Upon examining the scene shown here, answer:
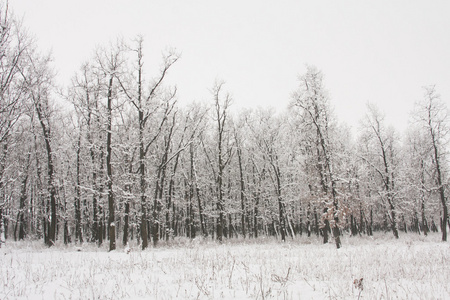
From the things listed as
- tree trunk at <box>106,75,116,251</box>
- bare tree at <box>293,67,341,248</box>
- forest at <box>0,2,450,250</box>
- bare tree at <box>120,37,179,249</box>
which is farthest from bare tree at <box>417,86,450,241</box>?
tree trunk at <box>106,75,116,251</box>

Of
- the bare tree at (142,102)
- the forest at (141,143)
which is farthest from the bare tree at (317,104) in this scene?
A: the bare tree at (142,102)

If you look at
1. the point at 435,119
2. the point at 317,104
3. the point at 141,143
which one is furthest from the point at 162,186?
the point at 435,119

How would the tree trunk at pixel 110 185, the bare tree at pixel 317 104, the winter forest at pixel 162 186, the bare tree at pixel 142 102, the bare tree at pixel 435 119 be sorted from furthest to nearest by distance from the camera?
1. the bare tree at pixel 435 119
2. the bare tree at pixel 317 104
3. the bare tree at pixel 142 102
4. the tree trunk at pixel 110 185
5. the winter forest at pixel 162 186

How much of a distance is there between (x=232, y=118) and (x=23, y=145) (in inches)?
919

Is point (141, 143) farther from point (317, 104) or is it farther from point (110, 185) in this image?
point (317, 104)

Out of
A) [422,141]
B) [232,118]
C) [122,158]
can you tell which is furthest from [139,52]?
[422,141]

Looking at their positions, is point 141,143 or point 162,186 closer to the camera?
point 141,143

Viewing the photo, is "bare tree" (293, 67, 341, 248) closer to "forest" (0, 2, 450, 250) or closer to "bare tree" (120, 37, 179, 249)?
"forest" (0, 2, 450, 250)

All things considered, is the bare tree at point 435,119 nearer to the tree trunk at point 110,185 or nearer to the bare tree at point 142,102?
the bare tree at point 142,102

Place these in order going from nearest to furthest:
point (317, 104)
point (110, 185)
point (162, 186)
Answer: point (110, 185) < point (317, 104) < point (162, 186)

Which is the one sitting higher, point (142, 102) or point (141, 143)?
point (142, 102)

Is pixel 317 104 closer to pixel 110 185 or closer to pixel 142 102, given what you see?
pixel 142 102

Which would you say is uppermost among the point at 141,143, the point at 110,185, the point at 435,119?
the point at 435,119

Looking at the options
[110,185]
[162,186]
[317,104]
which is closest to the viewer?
[110,185]
